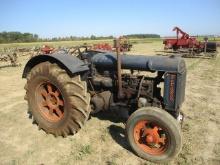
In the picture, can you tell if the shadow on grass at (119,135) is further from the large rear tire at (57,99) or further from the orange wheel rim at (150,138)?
the large rear tire at (57,99)

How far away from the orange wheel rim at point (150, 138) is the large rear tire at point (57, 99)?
985 millimetres

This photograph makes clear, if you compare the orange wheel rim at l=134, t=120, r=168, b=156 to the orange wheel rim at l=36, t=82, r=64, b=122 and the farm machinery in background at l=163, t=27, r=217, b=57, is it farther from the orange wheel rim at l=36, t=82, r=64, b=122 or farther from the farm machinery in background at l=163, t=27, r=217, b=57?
the farm machinery in background at l=163, t=27, r=217, b=57

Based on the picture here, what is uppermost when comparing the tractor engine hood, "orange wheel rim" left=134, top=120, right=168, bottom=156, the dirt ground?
the tractor engine hood

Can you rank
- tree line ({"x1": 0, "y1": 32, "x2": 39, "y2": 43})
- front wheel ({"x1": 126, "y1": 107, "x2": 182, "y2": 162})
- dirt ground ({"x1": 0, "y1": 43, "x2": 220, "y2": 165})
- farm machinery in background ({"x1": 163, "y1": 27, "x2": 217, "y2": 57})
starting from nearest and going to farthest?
front wheel ({"x1": 126, "y1": 107, "x2": 182, "y2": 162})
dirt ground ({"x1": 0, "y1": 43, "x2": 220, "y2": 165})
farm machinery in background ({"x1": 163, "y1": 27, "x2": 217, "y2": 57})
tree line ({"x1": 0, "y1": 32, "x2": 39, "y2": 43})

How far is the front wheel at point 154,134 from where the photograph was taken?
390cm

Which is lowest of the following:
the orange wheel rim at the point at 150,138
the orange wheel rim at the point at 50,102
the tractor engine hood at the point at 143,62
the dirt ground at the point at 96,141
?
the dirt ground at the point at 96,141

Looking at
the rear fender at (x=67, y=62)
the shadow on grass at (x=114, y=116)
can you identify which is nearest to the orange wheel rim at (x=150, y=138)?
the shadow on grass at (x=114, y=116)

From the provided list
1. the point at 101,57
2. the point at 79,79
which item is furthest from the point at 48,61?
the point at 101,57

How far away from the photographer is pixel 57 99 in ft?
16.5

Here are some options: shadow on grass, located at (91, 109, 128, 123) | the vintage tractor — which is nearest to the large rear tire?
the vintage tractor

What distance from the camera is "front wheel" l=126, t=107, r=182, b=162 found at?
3900 mm

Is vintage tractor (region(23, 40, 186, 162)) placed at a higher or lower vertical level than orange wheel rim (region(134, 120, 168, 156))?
higher

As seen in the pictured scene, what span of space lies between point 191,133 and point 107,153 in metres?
1.81

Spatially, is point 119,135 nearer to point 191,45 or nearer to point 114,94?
point 114,94
